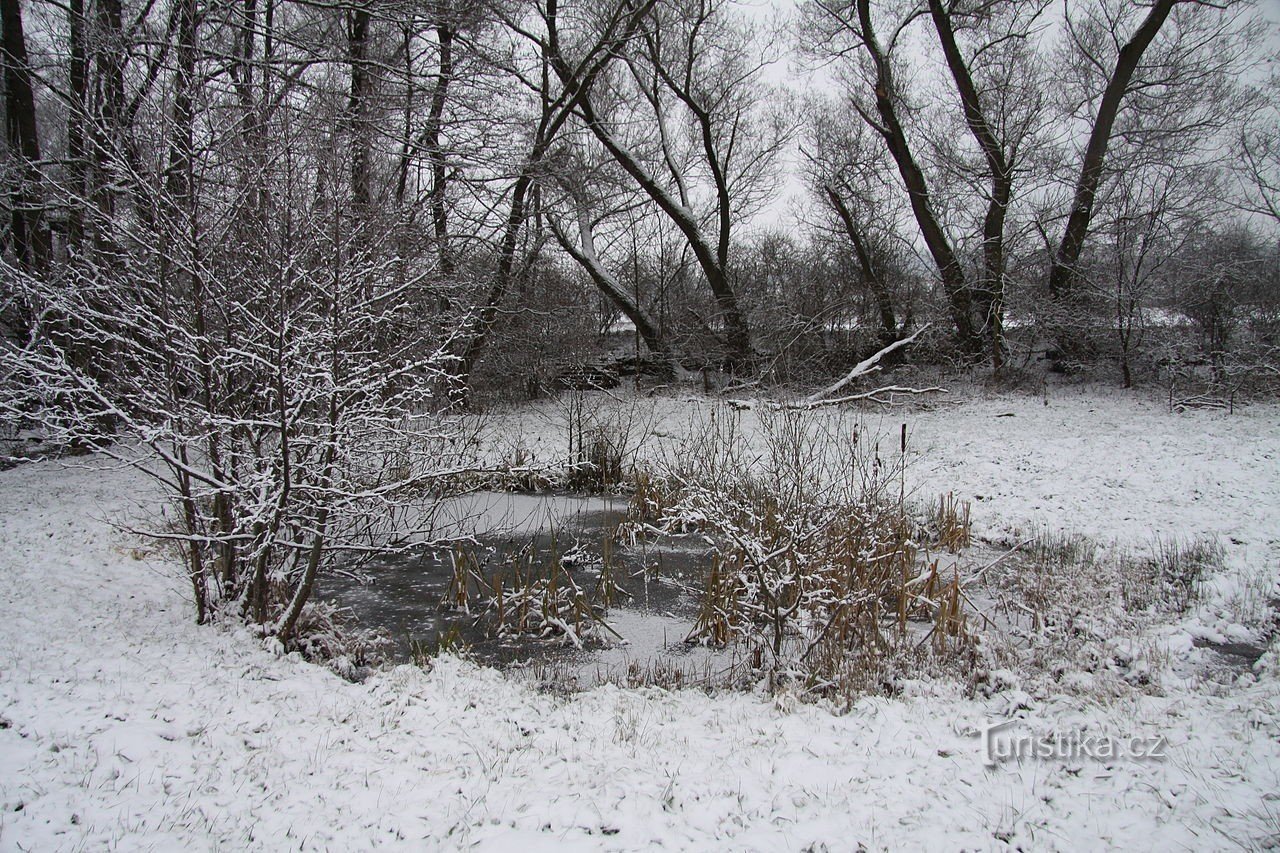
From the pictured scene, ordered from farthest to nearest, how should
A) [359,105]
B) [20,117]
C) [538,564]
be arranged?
[20,117] < [359,105] < [538,564]

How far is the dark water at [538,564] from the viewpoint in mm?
5203

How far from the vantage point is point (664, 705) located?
13.3 ft

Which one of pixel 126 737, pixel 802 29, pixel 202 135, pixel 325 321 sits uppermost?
pixel 802 29

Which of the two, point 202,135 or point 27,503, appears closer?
point 202,135

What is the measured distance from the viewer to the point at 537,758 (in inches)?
134

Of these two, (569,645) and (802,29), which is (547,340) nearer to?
(802,29)

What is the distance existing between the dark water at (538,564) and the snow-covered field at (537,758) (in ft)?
2.37

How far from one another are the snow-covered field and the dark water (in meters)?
0.72

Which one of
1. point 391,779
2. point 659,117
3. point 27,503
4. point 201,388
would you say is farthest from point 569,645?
point 659,117

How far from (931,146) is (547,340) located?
404 inches

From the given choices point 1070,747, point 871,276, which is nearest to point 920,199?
point 871,276

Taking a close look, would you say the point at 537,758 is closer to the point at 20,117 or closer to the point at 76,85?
the point at 76,85

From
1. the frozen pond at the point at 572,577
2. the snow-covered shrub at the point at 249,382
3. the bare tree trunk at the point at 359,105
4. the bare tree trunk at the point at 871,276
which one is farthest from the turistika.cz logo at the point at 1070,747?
the bare tree trunk at the point at 871,276

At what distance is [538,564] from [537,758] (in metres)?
3.74
